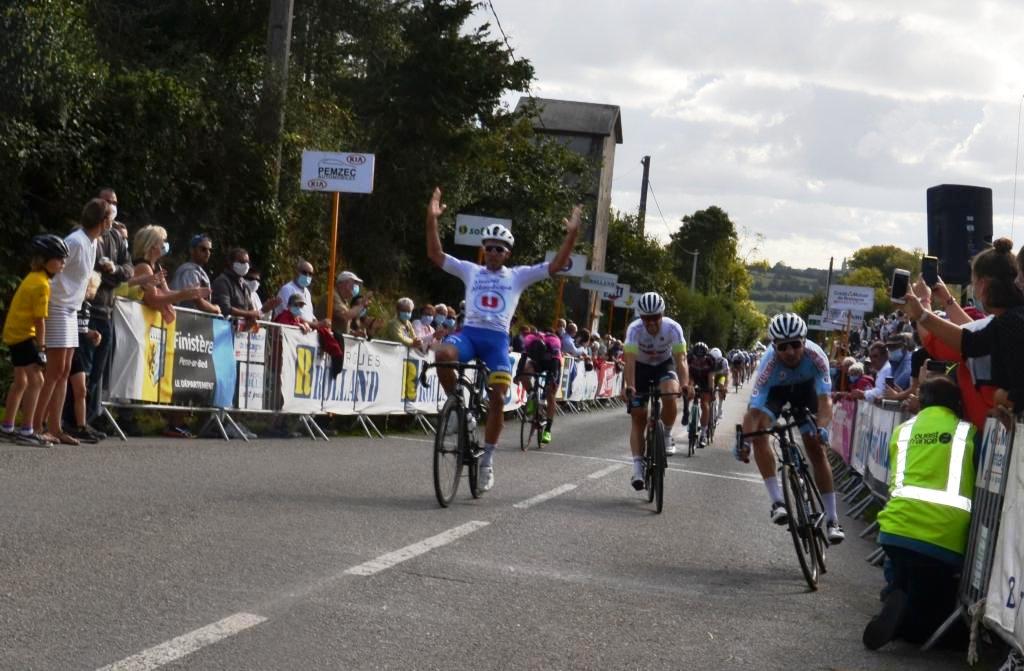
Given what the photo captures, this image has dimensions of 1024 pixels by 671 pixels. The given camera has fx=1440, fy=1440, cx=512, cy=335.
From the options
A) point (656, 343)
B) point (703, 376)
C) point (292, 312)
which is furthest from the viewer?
point (703, 376)

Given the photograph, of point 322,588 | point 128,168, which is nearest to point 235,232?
point 128,168

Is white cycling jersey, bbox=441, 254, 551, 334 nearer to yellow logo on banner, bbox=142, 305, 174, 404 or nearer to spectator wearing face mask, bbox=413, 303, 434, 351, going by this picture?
yellow logo on banner, bbox=142, 305, 174, 404

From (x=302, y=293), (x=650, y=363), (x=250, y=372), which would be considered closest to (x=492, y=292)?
(x=650, y=363)

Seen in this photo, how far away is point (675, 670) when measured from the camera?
590cm

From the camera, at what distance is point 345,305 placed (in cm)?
1855

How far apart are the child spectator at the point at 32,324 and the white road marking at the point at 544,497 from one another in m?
4.07

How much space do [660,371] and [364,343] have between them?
264 inches

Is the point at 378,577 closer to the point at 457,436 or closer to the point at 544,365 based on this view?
the point at 457,436

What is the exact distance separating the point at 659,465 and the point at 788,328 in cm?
251

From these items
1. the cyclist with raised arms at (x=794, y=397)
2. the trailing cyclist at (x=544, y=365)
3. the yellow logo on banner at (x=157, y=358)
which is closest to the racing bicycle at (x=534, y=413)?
the trailing cyclist at (x=544, y=365)

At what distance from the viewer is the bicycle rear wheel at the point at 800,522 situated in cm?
864

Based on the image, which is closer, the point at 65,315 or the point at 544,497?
the point at 544,497

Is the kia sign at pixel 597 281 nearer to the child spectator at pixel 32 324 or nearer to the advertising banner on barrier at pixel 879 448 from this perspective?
the advertising banner on barrier at pixel 879 448

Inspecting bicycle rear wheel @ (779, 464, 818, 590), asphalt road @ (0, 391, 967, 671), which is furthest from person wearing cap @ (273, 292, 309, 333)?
bicycle rear wheel @ (779, 464, 818, 590)
